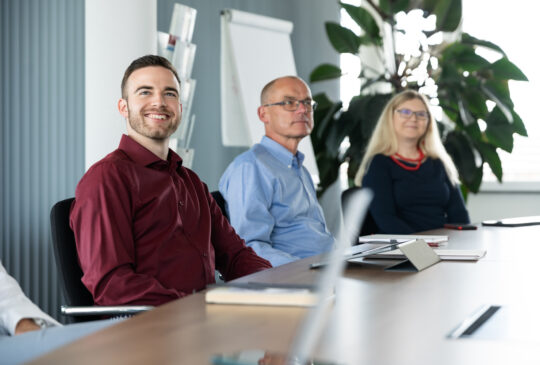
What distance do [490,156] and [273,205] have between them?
10.7 feet

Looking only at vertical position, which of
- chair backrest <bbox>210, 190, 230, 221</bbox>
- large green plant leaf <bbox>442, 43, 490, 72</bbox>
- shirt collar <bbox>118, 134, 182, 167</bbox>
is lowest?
chair backrest <bbox>210, 190, 230, 221</bbox>

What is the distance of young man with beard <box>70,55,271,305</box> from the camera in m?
1.73

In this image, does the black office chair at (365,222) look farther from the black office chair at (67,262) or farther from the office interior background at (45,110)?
the black office chair at (67,262)

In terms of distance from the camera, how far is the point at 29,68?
372cm

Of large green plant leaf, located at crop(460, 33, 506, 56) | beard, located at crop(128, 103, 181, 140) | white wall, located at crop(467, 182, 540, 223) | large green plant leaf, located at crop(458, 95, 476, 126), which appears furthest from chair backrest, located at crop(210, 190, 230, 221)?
white wall, located at crop(467, 182, 540, 223)

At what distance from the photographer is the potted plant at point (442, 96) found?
18.0 ft

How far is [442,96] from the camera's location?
18.5ft

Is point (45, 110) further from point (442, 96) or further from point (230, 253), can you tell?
point (442, 96)

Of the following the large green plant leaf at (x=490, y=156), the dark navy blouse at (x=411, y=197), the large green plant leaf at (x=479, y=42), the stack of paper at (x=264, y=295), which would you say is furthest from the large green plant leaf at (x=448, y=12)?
the stack of paper at (x=264, y=295)

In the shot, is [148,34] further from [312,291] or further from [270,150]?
[312,291]

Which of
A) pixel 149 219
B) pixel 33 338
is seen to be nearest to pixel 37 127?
pixel 149 219

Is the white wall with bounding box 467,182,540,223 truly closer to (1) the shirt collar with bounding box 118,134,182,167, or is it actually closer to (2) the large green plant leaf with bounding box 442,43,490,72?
(2) the large green plant leaf with bounding box 442,43,490,72

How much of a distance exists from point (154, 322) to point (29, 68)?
296 cm

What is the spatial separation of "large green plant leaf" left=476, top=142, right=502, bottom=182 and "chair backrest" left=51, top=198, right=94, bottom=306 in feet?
14.4
